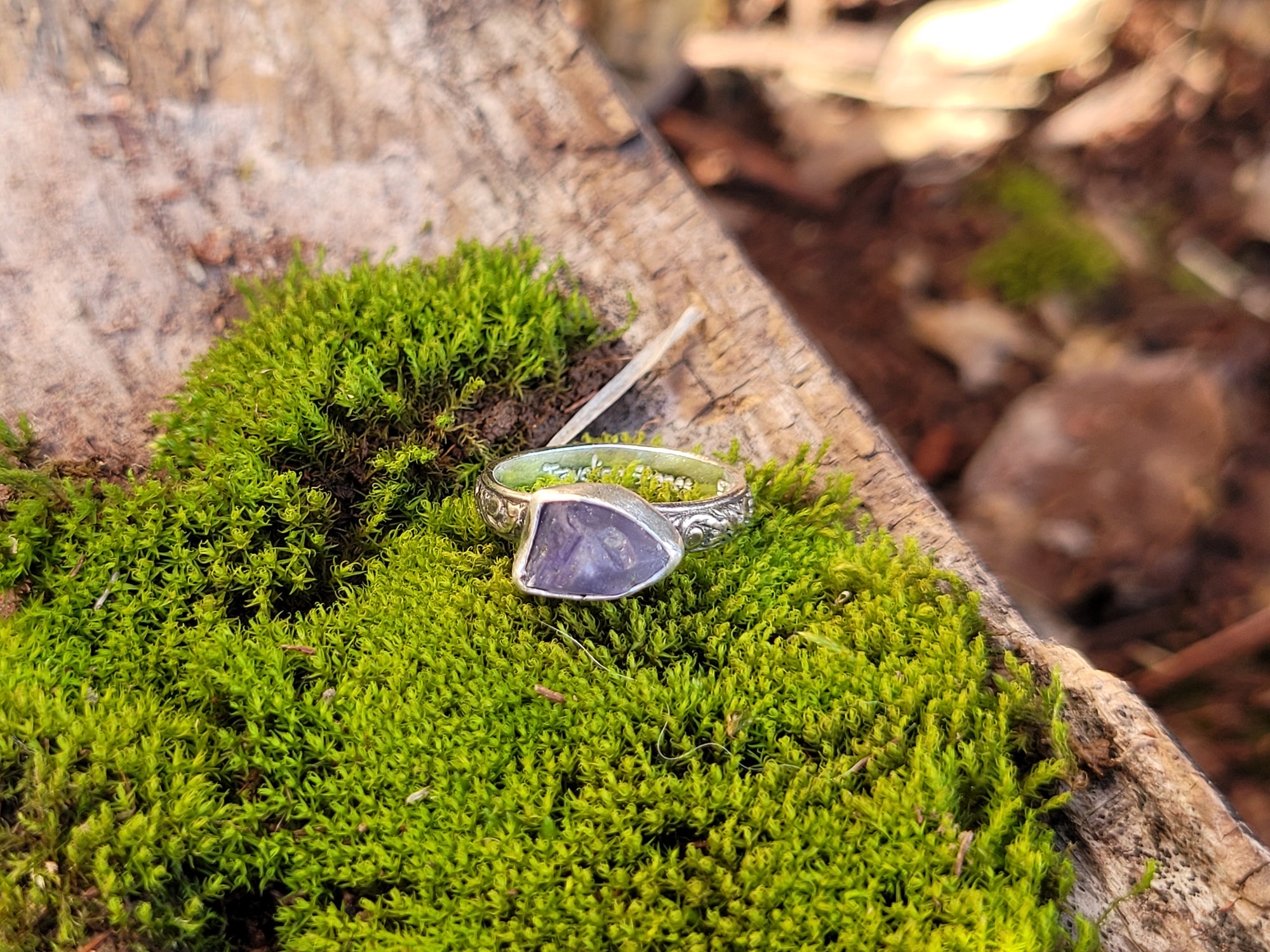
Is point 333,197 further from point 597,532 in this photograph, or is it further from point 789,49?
point 789,49

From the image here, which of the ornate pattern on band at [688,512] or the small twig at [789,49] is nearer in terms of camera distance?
the ornate pattern on band at [688,512]

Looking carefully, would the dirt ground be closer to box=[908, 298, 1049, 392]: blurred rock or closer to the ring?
box=[908, 298, 1049, 392]: blurred rock

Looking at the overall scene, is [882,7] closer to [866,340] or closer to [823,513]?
[866,340]

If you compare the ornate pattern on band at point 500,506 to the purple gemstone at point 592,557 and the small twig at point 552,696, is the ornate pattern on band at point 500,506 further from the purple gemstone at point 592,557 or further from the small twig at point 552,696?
the small twig at point 552,696

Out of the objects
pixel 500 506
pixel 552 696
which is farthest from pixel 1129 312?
pixel 552 696

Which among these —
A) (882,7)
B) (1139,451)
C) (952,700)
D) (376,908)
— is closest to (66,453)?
(376,908)

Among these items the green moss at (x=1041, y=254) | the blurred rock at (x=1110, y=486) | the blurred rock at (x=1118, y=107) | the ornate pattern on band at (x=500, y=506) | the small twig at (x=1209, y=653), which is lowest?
the small twig at (x=1209, y=653)

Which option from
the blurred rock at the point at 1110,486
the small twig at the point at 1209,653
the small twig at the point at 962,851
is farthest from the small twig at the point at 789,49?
the small twig at the point at 962,851

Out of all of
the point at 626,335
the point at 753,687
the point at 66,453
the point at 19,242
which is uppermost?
the point at 19,242
